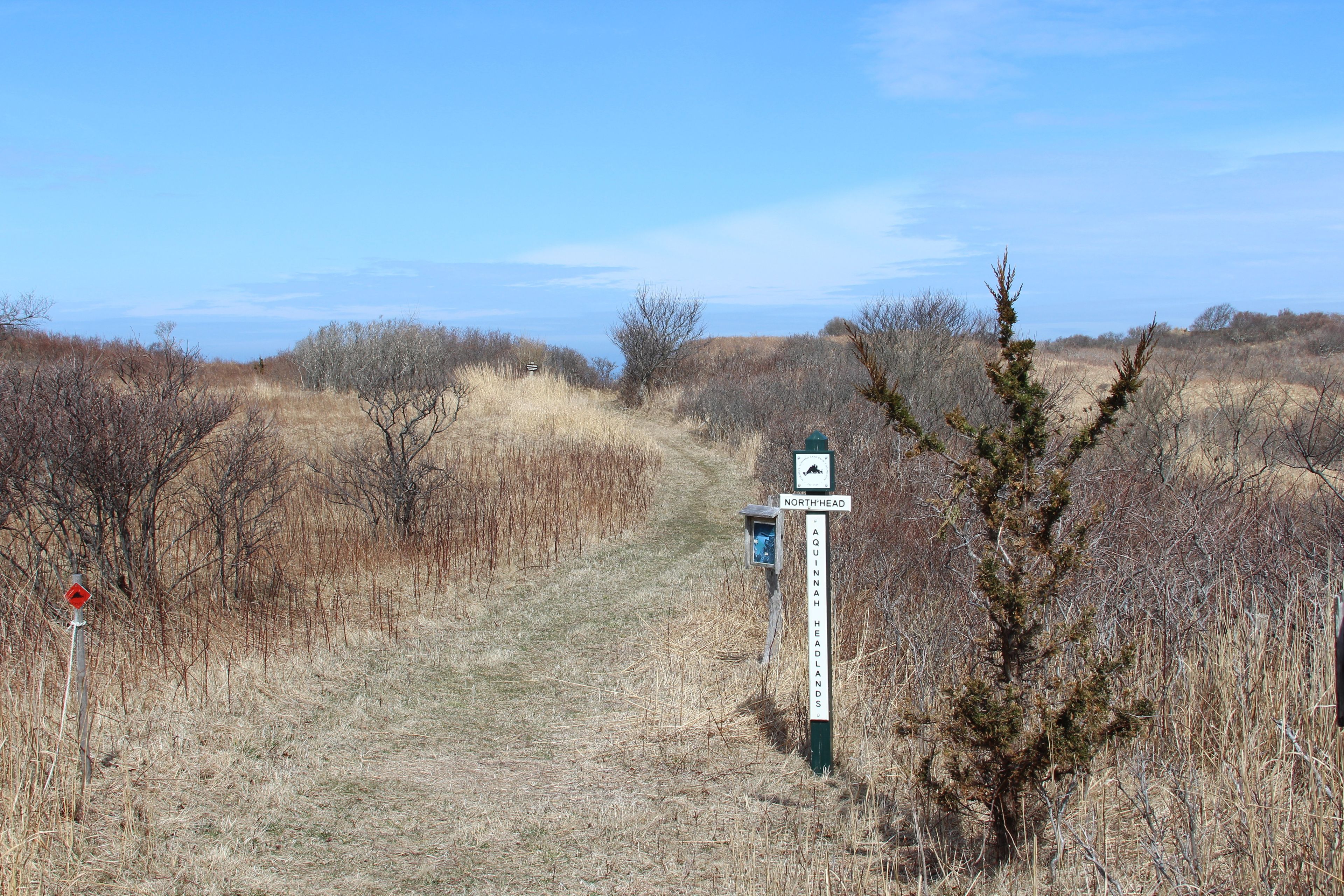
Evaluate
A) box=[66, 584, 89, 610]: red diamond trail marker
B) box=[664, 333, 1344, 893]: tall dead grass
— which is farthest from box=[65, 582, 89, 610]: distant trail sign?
box=[664, 333, 1344, 893]: tall dead grass

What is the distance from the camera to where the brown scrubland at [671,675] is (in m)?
3.26

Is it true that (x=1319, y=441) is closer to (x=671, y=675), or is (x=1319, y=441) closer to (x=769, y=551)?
(x=769, y=551)

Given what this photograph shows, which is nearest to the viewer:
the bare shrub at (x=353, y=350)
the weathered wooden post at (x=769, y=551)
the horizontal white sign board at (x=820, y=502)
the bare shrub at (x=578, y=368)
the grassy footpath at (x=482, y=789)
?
the grassy footpath at (x=482, y=789)

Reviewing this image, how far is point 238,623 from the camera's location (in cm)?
625

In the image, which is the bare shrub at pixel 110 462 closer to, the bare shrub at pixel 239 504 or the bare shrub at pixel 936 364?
the bare shrub at pixel 239 504

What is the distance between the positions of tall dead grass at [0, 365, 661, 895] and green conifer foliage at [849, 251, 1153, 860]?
10.2 feet

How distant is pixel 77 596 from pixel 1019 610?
3.91m

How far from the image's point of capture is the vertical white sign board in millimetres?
4016

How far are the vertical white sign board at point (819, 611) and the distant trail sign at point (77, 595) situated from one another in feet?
10.5

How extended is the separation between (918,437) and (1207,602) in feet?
9.03

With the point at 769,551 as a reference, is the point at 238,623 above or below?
below

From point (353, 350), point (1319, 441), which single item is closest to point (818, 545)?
point (1319, 441)

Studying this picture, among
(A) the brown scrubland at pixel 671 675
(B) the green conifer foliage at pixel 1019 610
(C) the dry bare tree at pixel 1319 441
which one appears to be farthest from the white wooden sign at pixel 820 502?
(C) the dry bare tree at pixel 1319 441

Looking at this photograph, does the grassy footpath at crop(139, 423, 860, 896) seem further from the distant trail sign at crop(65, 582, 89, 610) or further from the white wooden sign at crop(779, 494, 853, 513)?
the white wooden sign at crop(779, 494, 853, 513)
